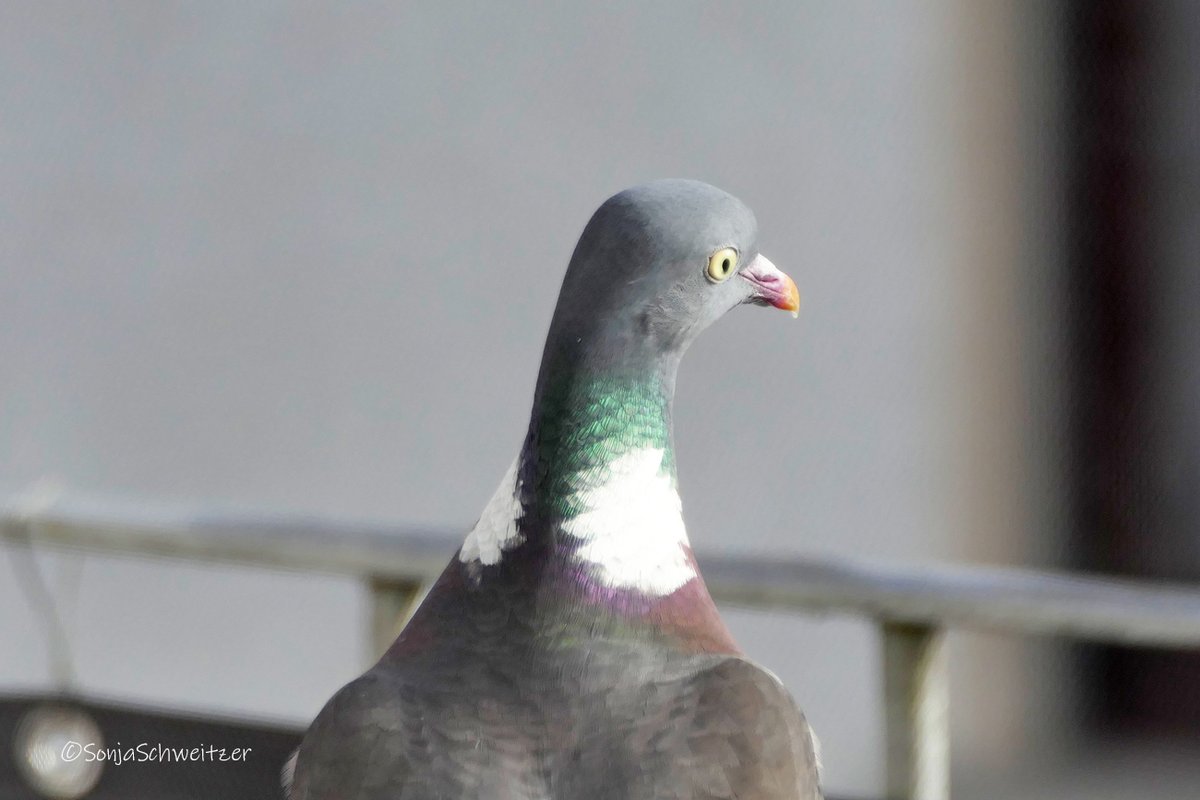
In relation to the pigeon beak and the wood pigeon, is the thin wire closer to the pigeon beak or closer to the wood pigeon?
the wood pigeon

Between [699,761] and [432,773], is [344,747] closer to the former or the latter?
[432,773]

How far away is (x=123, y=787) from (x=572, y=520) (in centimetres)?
101

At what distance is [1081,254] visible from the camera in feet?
8.98

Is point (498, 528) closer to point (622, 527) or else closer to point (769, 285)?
point (622, 527)

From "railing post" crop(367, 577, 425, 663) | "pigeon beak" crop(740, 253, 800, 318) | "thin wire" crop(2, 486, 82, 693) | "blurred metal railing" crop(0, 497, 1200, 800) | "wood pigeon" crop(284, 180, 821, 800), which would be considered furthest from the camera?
"thin wire" crop(2, 486, 82, 693)

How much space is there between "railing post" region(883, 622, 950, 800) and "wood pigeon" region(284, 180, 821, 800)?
0.44 metres

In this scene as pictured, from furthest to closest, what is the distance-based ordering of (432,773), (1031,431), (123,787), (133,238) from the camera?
(1031,431) → (133,238) → (123,787) → (432,773)

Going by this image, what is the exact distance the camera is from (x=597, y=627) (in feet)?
3.14

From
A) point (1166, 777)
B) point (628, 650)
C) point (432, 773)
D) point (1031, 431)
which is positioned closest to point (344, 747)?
point (432, 773)

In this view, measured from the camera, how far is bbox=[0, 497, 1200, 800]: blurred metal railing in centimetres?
134

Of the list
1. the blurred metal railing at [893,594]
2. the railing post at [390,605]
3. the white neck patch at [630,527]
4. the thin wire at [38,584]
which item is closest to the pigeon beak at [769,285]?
the white neck patch at [630,527]

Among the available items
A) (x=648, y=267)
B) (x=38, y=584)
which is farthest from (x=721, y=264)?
(x=38, y=584)

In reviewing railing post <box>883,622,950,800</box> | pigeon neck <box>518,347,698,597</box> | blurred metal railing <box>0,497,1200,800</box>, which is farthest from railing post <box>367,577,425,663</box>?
pigeon neck <box>518,347,698,597</box>

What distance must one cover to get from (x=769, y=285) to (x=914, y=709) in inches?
22.4
